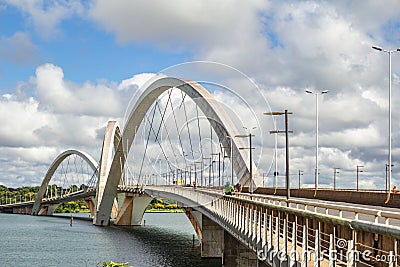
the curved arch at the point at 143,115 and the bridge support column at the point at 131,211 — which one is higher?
the curved arch at the point at 143,115

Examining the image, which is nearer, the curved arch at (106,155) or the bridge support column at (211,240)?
the bridge support column at (211,240)

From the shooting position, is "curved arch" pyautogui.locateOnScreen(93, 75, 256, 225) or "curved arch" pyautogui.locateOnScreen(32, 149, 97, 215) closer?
"curved arch" pyautogui.locateOnScreen(93, 75, 256, 225)

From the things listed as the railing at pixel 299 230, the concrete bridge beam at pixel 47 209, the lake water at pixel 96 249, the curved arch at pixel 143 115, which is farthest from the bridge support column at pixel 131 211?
the railing at pixel 299 230

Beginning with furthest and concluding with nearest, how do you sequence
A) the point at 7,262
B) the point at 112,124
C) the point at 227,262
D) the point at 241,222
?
the point at 112,124, the point at 7,262, the point at 227,262, the point at 241,222

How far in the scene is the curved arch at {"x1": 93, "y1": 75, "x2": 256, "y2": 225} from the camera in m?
74.8

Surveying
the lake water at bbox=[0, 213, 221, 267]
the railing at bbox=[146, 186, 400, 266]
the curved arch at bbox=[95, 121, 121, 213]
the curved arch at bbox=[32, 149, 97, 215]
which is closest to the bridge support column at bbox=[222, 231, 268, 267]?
the railing at bbox=[146, 186, 400, 266]

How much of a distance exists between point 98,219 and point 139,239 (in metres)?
36.3

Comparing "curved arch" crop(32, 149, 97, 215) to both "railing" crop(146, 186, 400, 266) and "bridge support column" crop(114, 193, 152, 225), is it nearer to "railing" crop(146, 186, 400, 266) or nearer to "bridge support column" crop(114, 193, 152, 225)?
"bridge support column" crop(114, 193, 152, 225)

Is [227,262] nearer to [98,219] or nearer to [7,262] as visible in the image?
[7,262]

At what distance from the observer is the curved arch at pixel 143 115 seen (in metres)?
74.8

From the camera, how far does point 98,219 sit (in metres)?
122

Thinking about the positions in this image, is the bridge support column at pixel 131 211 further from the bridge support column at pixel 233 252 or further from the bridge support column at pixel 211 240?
the bridge support column at pixel 233 252

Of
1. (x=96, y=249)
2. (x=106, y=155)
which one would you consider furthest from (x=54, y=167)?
(x=96, y=249)

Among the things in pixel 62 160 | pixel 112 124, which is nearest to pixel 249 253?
pixel 112 124
